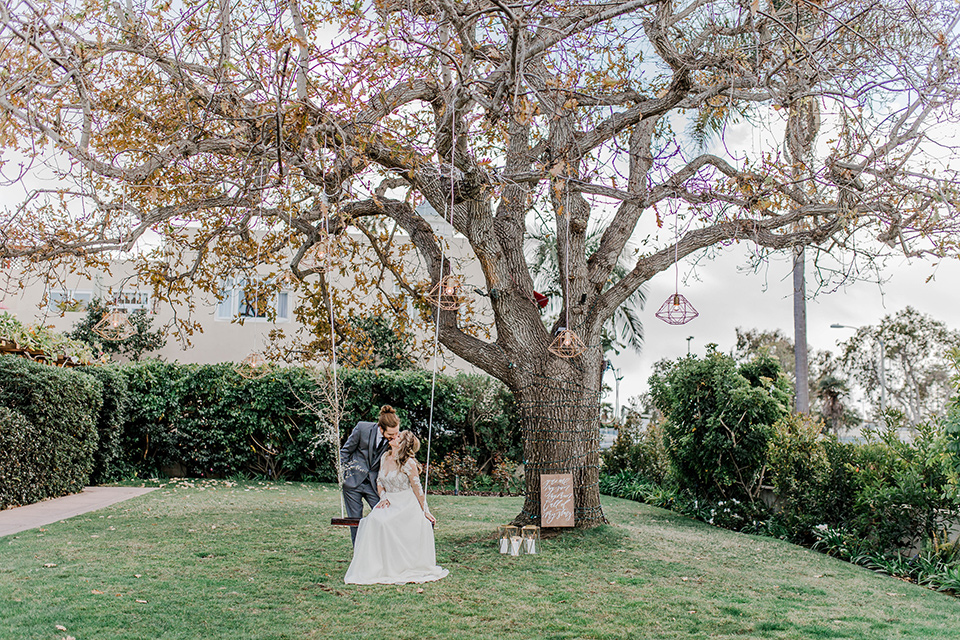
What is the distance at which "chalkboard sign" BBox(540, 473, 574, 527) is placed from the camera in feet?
33.0

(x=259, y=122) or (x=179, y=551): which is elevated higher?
(x=259, y=122)

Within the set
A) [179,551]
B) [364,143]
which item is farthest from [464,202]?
[179,551]

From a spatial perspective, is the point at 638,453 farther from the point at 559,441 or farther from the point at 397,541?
the point at 397,541

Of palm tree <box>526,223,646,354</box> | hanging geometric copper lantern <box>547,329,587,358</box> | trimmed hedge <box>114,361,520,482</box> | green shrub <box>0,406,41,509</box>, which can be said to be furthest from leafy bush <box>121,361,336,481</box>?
palm tree <box>526,223,646,354</box>

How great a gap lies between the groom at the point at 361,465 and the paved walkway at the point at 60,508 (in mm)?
4649

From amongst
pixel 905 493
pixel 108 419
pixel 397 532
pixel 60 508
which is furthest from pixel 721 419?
pixel 108 419

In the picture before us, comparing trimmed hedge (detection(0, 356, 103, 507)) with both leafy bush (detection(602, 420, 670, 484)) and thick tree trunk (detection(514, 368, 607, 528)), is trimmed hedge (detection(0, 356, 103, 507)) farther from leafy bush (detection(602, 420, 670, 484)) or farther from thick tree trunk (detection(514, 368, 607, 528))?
leafy bush (detection(602, 420, 670, 484))

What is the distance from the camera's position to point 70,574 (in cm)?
734

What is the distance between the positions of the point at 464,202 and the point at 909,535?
7.11 m

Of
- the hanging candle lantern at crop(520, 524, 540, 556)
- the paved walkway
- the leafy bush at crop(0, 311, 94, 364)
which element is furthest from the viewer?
the leafy bush at crop(0, 311, 94, 364)

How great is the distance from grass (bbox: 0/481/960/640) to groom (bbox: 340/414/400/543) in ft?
2.39

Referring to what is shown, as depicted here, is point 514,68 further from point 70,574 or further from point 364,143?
point 70,574

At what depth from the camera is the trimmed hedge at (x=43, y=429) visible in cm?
1187

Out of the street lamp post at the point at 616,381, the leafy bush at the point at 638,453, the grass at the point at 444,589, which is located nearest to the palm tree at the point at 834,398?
the street lamp post at the point at 616,381
